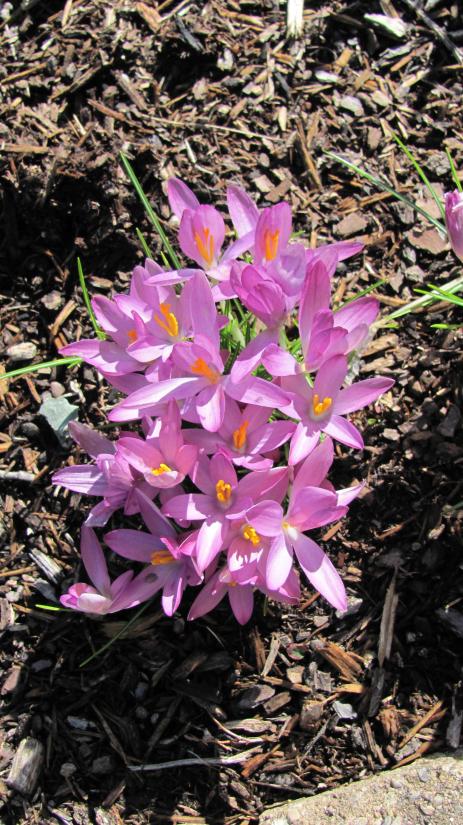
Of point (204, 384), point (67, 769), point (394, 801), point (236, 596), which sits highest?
point (204, 384)

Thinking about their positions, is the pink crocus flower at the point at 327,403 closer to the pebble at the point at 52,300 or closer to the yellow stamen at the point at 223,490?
the yellow stamen at the point at 223,490

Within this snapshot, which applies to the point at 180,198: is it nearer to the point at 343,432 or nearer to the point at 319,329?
the point at 319,329

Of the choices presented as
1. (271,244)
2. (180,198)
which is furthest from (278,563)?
(180,198)

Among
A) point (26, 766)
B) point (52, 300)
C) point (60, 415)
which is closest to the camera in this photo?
point (26, 766)

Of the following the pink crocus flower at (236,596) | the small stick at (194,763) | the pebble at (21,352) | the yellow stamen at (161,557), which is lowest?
the small stick at (194,763)

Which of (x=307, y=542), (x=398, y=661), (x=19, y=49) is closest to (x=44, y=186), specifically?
(x=19, y=49)

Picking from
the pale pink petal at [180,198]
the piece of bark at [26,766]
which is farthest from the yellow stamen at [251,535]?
the piece of bark at [26,766]

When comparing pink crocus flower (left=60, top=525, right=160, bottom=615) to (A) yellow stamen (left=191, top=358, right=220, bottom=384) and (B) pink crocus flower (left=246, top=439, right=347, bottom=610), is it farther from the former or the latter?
(A) yellow stamen (left=191, top=358, right=220, bottom=384)
